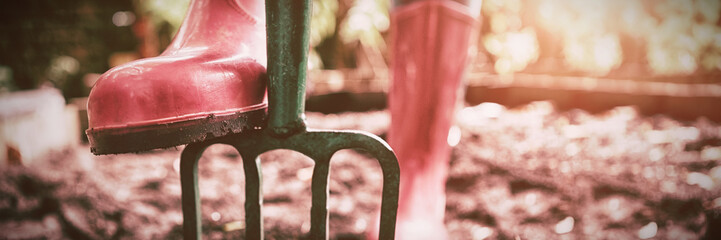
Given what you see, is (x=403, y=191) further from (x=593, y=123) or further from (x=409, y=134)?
(x=593, y=123)

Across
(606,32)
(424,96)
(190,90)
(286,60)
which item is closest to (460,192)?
(424,96)

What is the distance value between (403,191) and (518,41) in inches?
226

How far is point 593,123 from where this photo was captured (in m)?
3.01

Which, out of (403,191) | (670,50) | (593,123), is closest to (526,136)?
(593,123)

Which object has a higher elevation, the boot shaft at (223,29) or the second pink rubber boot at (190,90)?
the boot shaft at (223,29)

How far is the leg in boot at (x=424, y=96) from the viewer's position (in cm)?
103

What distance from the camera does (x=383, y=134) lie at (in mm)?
2578

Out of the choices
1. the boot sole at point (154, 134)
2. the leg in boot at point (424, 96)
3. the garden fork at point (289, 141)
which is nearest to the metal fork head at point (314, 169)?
the garden fork at point (289, 141)

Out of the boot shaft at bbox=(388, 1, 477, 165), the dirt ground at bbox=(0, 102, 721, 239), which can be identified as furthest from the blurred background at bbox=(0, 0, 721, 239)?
the boot shaft at bbox=(388, 1, 477, 165)

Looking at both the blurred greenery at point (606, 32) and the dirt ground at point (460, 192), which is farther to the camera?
the blurred greenery at point (606, 32)

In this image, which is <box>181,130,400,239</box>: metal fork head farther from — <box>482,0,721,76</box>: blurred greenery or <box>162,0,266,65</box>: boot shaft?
<box>482,0,721,76</box>: blurred greenery

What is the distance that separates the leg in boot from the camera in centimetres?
103

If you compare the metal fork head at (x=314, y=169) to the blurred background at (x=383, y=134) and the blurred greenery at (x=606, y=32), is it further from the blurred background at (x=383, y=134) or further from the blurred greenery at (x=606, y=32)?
the blurred greenery at (x=606, y=32)

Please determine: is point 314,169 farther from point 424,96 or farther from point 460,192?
point 460,192
